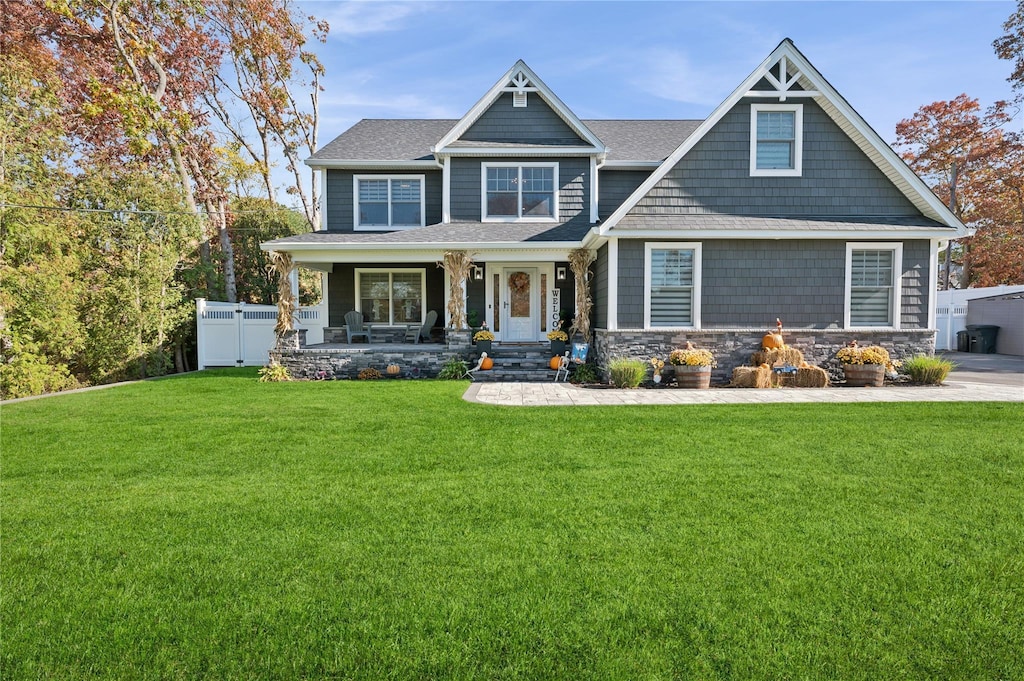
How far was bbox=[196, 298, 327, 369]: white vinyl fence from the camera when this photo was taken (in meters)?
14.9

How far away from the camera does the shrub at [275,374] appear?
40.1ft

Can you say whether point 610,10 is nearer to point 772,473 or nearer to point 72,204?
point 772,473

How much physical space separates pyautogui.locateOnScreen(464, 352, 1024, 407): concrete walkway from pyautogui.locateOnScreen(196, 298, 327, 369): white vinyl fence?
7.73 m

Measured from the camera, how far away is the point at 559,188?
14.7 meters

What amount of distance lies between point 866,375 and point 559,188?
344 inches

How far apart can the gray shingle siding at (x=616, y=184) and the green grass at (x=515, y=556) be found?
10.5 m

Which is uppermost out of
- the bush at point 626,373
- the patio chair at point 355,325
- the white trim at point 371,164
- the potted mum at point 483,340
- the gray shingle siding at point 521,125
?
the gray shingle siding at point 521,125

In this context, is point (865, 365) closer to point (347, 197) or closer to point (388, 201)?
point (388, 201)

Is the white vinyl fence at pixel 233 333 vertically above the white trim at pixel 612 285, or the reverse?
the white trim at pixel 612 285

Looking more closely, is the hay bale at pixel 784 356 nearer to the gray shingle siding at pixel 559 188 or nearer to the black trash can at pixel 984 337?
the gray shingle siding at pixel 559 188

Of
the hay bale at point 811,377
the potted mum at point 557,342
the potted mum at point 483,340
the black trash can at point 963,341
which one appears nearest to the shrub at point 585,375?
the potted mum at point 557,342

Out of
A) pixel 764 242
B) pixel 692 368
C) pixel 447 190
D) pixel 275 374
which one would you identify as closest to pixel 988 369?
pixel 764 242

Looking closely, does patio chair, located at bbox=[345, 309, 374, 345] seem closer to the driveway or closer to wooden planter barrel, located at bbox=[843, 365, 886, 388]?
wooden planter barrel, located at bbox=[843, 365, 886, 388]

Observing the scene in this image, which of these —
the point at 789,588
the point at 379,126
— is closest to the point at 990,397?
the point at 789,588
